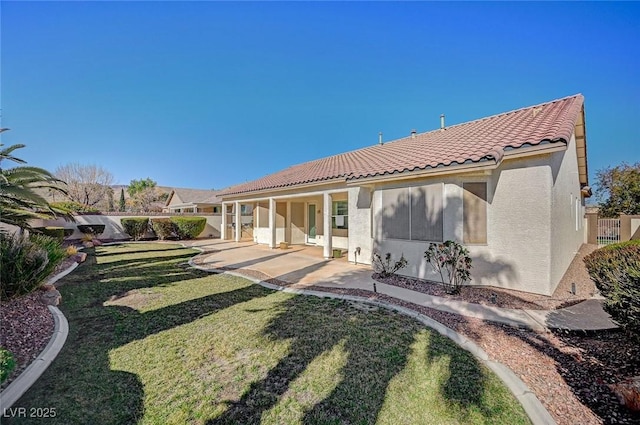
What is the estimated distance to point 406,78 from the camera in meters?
23.2

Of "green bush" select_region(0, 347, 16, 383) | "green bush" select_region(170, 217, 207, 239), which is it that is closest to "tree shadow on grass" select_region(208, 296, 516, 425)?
"green bush" select_region(0, 347, 16, 383)

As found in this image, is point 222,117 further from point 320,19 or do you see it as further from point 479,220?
point 479,220

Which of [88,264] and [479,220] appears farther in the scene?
[88,264]

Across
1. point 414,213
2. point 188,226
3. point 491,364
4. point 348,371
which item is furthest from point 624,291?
point 188,226

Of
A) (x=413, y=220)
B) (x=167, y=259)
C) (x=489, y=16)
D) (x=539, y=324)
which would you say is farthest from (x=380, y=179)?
(x=167, y=259)

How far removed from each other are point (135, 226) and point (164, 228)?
2.47m

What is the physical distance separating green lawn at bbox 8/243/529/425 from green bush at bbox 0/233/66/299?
3.57 feet

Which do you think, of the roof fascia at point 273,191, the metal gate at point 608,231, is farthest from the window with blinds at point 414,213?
the metal gate at point 608,231

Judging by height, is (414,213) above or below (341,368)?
above

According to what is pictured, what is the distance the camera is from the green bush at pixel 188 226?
81.6ft

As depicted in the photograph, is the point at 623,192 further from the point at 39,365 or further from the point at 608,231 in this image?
the point at 39,365

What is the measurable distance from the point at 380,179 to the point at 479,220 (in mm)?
3680

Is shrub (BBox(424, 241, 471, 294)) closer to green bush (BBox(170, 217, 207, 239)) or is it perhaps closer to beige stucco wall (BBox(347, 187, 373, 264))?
beige stucco wall (BBox(347, 187, 373, 264))

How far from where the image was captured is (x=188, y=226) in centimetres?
2502
